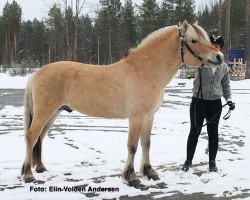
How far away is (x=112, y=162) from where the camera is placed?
5.92 m

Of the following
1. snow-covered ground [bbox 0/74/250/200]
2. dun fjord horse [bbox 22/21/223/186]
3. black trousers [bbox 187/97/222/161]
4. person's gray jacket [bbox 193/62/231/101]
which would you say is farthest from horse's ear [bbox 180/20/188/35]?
snow-covered ground [bbox 0/74/250/200]

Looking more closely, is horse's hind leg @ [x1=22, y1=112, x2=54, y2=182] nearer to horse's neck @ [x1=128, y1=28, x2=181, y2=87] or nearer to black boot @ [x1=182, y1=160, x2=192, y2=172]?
horse's neck @ [x1=128, y1=28, x2=181, y2=87]

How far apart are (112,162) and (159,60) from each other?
6.10 feet

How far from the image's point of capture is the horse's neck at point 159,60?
16.7 feet

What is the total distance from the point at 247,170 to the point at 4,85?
21.0m

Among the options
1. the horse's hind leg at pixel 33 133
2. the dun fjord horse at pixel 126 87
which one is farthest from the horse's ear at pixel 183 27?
the horse's hind leg at pixel 33 133

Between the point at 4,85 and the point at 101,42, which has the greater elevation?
the point at 101,42

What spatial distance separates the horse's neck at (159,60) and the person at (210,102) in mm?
629

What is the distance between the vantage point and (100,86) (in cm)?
510

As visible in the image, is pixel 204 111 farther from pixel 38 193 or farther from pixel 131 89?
pixel 38 193

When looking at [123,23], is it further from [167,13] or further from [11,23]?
[11,23]

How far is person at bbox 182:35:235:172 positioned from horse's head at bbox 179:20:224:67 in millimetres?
585

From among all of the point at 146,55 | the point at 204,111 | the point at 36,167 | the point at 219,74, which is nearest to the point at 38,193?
the point at 36,167

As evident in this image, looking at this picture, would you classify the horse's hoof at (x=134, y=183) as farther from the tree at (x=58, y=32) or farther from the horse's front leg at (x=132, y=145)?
the tree at (x=58, y=32)
